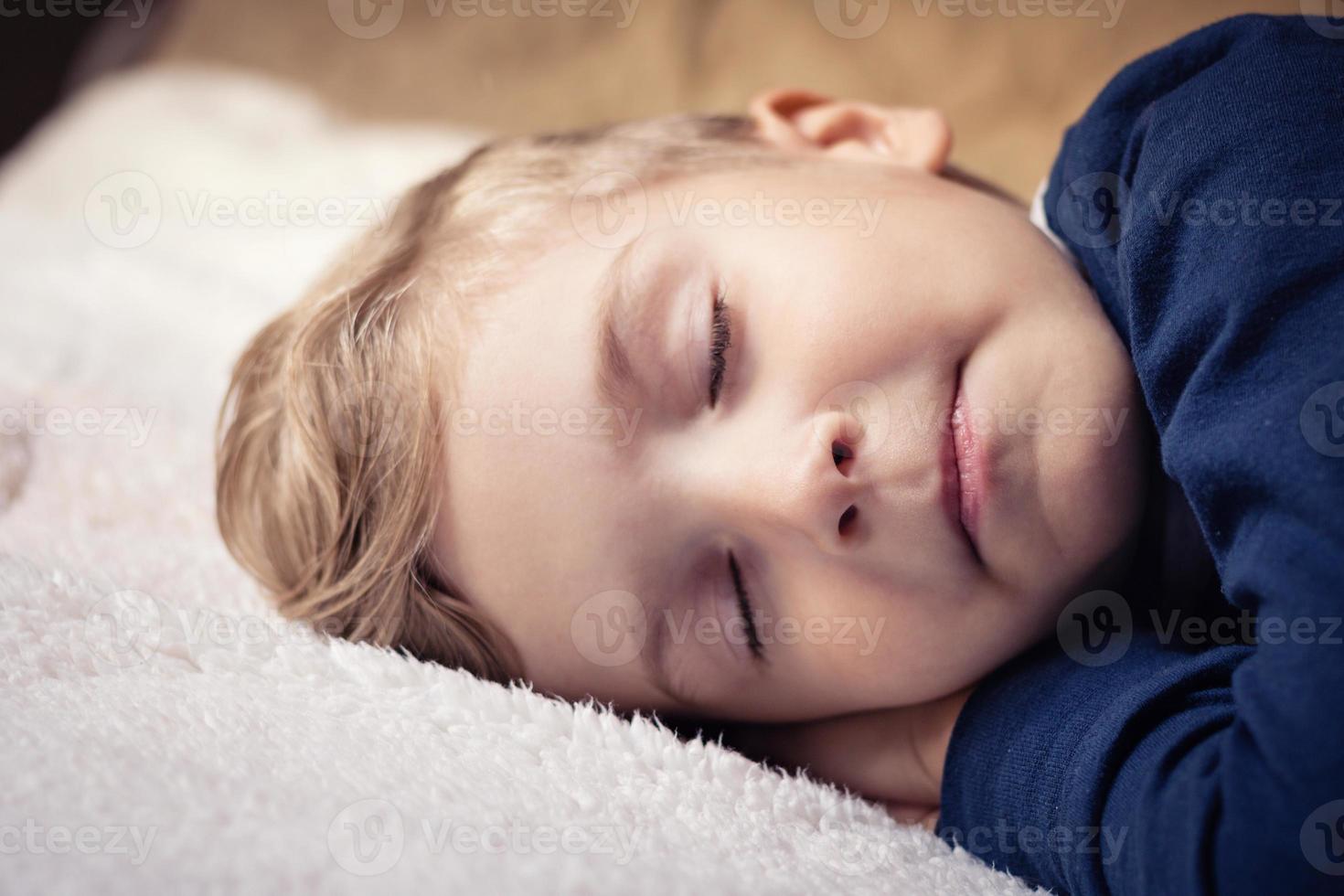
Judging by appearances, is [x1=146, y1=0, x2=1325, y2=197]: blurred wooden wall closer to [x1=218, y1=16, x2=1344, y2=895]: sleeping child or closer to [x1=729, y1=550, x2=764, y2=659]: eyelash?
[x1=218, y1=16, x2=1344, y2=895]: sleeping child

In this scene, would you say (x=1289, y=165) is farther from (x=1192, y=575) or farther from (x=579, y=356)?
(x=579, y=356)

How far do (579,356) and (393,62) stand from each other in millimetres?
→ 1400

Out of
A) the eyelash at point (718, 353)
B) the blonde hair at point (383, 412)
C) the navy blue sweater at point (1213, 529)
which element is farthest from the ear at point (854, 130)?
the eyelash at point (718, 353)

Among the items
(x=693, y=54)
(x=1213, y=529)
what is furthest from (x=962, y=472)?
(x=693, y=54)

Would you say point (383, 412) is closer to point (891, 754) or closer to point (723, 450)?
point (723, 450)

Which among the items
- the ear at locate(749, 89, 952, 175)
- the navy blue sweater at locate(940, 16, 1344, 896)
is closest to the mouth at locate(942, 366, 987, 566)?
the navy blue sweater at locate(940, 16, 1344, 896)

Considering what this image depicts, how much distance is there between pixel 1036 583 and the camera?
81cm

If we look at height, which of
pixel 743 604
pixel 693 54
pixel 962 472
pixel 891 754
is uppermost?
pixel 693 54

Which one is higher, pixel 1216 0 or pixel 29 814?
pixel 1216 0

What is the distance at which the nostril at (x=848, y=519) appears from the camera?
77cm

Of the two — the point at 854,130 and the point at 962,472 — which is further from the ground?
the point at 854,130

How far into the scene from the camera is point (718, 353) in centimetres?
81

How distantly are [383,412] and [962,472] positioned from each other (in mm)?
472

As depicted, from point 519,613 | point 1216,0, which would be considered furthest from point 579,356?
point 1216,0
